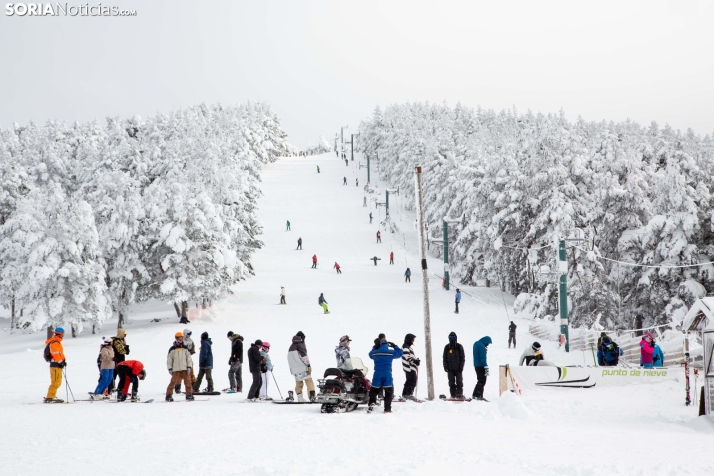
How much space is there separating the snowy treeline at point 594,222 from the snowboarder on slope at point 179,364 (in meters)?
21.9

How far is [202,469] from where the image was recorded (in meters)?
7.95

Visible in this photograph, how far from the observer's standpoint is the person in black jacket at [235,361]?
1666 centimetres

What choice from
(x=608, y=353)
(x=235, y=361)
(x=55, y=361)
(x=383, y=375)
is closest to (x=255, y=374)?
(x=235, y=361)

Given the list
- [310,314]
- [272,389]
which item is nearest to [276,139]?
[310,314]

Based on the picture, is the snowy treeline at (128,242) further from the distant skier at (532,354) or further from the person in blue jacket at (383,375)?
the person in blue jacket at (383,375)

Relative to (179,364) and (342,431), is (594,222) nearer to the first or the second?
(179,364)

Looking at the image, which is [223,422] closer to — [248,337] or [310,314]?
[248,337]

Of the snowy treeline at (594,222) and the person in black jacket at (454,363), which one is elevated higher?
the snowy treeline at (594,222)

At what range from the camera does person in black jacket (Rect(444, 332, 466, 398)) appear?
1570 cm

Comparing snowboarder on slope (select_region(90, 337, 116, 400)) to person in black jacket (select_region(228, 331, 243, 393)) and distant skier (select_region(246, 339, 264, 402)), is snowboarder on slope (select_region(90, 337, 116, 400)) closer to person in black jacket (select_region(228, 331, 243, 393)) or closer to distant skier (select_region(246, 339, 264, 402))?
person in black jacket (select_region(228, 331, 243, 393))

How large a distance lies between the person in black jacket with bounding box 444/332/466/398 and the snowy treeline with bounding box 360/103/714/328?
17.4 m

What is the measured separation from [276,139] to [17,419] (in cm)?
11214

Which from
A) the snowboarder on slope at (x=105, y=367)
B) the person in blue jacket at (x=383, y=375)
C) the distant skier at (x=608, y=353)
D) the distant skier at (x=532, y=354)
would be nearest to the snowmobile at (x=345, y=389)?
the person in blue jacket at (x=383, y=375)

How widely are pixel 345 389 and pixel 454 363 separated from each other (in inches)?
141
